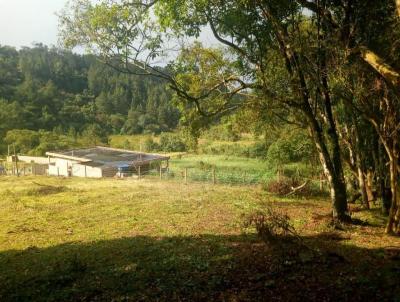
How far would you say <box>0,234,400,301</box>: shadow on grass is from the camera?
647cm

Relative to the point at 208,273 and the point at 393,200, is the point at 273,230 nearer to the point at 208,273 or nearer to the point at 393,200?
the point at 208,273

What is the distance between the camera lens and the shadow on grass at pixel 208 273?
21.2ft

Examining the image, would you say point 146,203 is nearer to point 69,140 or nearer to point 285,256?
point 285,256

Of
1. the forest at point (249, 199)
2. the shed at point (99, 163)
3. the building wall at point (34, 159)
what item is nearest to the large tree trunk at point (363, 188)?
the forest at point (249, 199)

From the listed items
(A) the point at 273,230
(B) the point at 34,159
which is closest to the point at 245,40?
(A) the point at 273,230

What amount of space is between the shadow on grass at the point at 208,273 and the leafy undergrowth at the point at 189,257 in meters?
0.02

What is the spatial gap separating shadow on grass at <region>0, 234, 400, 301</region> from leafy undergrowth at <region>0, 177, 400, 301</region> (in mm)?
21

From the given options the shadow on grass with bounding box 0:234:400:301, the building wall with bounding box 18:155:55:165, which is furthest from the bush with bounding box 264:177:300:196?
the building wall with bounding box 18:155:55:165

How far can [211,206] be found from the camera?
17781 millimetres

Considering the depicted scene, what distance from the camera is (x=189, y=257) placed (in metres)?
9.06

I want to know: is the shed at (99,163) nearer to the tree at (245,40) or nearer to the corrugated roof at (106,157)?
the corrugated roof at (106,157)

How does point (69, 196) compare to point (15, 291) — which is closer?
point (15, 291)

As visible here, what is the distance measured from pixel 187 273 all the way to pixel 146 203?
1181 centimetres

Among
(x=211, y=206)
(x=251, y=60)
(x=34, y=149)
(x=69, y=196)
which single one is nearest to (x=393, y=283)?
(x=251, y=60)
